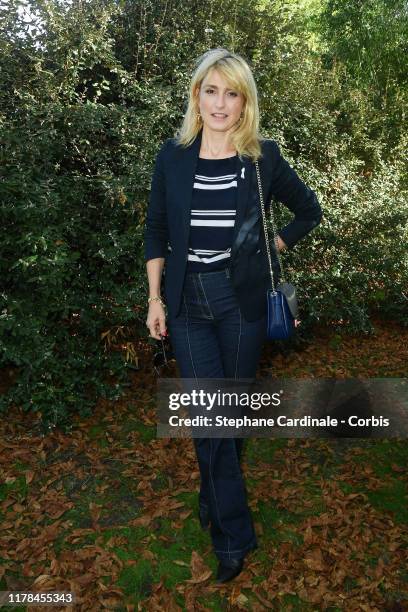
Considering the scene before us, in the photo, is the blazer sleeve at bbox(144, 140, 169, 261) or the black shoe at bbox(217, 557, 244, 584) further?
the black shoe at bbox(217, 557, 244, 584)

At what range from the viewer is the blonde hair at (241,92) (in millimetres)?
3000

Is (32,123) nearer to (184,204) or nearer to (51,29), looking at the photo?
(51,29)

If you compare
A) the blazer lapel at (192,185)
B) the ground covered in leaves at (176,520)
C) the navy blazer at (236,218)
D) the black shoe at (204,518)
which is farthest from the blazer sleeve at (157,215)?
the ground covered in leaves at (176,520)

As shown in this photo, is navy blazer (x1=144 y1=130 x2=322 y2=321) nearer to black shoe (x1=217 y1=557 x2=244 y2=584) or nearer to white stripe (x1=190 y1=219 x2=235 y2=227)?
white stripe (x1=190 y1=219 x2=235 y2=227)

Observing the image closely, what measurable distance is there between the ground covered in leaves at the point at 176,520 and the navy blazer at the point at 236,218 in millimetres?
1614

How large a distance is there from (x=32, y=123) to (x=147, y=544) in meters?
3.57

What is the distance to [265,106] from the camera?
7160mm

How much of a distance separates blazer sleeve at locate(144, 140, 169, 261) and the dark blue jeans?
346mm

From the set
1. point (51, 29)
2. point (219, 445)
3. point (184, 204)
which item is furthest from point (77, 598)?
point (51, 29)

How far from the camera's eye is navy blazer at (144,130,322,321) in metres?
3.04

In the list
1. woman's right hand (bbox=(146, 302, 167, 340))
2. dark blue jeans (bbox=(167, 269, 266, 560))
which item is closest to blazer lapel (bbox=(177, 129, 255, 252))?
dark blue jeans (bbox=(167, 269, 266, 560))

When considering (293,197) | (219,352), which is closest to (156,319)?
(219,352)

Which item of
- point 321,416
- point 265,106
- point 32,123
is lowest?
point 321,416

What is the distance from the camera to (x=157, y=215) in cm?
329
